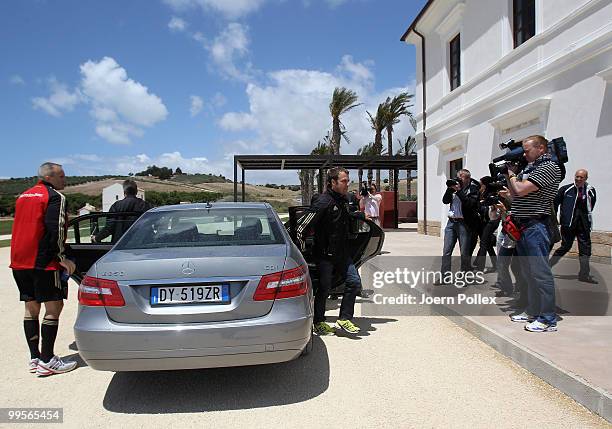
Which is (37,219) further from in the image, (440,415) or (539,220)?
(539,220)

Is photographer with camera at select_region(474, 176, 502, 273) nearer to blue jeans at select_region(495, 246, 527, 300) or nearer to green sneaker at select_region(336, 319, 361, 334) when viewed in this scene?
blue jeans at select_region(495, 246, 527, 300)

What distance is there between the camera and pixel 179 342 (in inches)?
122

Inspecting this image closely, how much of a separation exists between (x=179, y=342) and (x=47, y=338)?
63.0 inches

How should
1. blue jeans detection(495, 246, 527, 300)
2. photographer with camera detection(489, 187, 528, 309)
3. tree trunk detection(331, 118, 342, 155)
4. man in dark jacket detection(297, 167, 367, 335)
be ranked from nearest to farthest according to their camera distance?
man in dark jacket detection(297, 167, 367, 335) < photographer with camera detection(489, 187, 528, 309) < blue jeans detection(495, 246, 527, 300) < tree trunk detection(331, 118, 342, 155)

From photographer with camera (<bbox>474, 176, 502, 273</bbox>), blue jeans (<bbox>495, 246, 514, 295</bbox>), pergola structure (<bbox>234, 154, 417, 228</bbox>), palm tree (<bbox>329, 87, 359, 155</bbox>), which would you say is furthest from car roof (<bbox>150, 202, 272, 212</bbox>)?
palm tree (<bbox>329, 87, 359, 155</bbox>)

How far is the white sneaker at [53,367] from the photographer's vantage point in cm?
391

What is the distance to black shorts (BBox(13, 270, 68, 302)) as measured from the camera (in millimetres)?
A: 3871

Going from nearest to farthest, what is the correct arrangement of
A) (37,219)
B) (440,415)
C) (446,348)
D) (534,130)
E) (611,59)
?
(440,415) < (37,219) < (446,348) < (611,59) < (534,130)

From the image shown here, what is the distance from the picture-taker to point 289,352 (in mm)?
3289

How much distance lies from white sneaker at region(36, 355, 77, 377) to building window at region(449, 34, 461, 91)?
14.1 m

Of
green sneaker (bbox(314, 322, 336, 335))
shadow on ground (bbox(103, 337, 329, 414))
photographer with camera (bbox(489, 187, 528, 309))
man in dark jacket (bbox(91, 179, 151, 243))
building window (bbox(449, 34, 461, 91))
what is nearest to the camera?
shadow on ground (bbox(103, 337, 329, 414))

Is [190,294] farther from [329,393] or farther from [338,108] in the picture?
[338,108]

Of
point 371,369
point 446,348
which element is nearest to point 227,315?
point 371,369

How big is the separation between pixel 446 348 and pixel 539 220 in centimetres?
155
